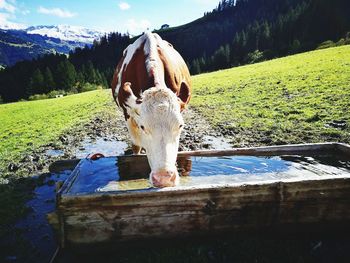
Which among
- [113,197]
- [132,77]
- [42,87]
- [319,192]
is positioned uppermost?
[132,77]

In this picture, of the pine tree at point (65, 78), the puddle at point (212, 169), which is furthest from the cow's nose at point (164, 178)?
the pine tree at point (65, 78)

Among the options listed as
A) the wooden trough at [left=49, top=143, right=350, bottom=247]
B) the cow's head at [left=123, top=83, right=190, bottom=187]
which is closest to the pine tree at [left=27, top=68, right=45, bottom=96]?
the cow's head at [left=123, top=83, right=190, bottom=187]

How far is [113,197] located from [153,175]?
66 centimetres

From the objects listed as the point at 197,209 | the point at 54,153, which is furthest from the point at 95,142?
the point at 197,209

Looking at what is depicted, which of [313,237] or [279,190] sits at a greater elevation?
[279,190]

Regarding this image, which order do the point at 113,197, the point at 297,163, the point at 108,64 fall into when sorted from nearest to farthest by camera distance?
the point at 113,197
the point at 297,163
the point at 108,64

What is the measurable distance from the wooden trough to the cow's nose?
0.78 feet

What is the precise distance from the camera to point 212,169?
6.34 metres

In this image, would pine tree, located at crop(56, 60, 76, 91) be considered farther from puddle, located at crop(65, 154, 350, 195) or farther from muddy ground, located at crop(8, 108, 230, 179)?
puddle, located at crop(65, 154, 350, 195)

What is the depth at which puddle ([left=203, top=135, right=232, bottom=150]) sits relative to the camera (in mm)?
9837

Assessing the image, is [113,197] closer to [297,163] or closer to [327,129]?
[297,163]

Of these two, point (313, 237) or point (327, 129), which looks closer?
point (313, 237)

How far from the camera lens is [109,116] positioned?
18.2 meters

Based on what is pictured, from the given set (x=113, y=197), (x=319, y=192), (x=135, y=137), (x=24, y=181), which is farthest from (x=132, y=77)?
(x=319, y=192)
